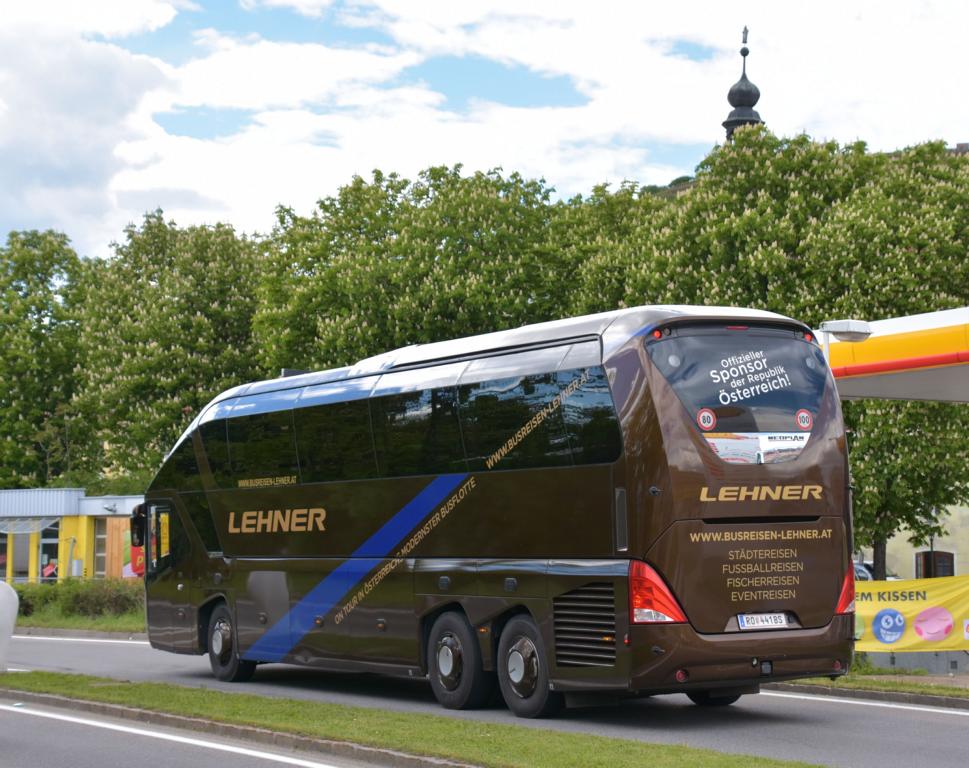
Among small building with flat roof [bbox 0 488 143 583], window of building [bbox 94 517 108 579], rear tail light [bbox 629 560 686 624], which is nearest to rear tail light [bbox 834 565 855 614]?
rear tail light [bbox 629 560 686 624]

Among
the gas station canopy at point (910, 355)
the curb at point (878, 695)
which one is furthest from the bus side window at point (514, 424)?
the gas station canopy at point (910, 355)

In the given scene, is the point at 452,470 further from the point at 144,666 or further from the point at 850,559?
the point at 144,666

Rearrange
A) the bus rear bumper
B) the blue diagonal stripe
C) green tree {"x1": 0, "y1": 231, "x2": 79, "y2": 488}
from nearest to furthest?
the bus rear bumper
the blue diagonal stripe
green tree {"x1": 0, "y1": 231, "x2": 79, "y2": 488}

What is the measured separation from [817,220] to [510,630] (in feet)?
76.6

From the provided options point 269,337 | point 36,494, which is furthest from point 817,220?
point 36,494

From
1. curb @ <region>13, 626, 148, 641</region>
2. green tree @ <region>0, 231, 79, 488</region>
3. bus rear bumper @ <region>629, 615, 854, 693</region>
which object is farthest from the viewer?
green tree @ <region>0, 231, 79, 488</region>

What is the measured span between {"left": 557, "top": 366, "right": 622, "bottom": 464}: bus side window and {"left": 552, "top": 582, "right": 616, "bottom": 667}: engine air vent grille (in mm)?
1180

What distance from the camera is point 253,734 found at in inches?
500

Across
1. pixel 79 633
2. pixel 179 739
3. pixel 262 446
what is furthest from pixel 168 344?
pixel 179 739

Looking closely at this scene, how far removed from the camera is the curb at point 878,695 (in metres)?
15.7

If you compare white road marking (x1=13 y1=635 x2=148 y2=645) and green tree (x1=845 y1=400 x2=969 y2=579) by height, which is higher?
green tree (x1=845 y1=400 x2=969 y2=579)

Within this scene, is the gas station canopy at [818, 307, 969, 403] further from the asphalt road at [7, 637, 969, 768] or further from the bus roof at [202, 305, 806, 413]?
the bus roof at [202, 305, 806, 413]

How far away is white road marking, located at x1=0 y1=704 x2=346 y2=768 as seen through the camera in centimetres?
→ 1135

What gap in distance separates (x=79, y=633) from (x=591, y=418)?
2108 cm
